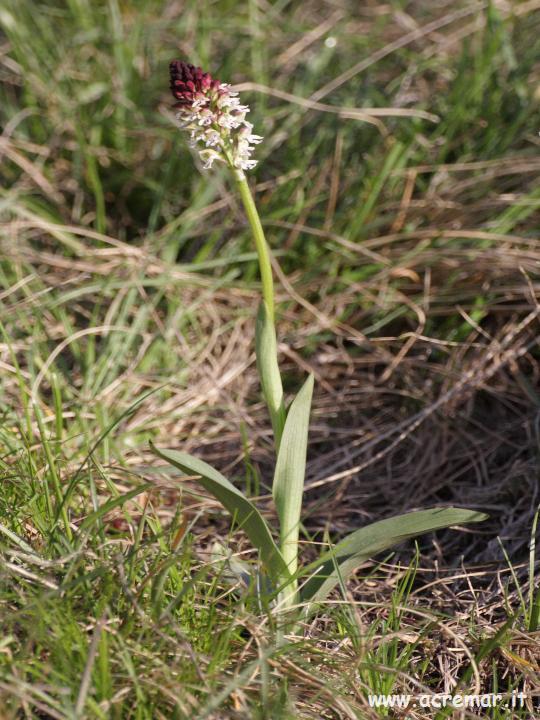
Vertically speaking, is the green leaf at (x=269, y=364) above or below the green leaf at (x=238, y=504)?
above

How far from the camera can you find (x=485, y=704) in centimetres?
157

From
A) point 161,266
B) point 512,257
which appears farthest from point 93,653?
point 512,257

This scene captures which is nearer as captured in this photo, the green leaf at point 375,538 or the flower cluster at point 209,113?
the flower cluster at point 209,113

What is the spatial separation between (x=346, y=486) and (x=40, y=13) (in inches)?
106

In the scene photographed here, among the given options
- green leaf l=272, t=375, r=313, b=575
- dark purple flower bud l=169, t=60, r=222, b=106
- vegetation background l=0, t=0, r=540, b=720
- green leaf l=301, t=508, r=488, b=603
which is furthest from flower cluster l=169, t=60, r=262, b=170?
green leaf l=301, t=508, r=488, b=603

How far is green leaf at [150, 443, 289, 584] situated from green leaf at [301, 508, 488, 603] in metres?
0.10

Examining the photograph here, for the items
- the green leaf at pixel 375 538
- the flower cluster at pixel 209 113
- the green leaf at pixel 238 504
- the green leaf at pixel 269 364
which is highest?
the flower cluster at pixel 209 113

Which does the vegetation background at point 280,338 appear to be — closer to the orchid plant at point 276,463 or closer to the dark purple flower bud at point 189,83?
the orchid plant at point 276,463

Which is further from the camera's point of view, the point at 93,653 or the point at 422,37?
the point at 422,37

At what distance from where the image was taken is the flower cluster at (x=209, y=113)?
1438mm

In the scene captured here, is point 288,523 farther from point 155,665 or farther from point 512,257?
point 512,257

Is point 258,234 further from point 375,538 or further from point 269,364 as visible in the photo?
point 375,538

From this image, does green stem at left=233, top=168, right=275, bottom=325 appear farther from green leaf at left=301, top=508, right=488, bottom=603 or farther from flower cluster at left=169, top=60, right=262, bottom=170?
green leaf at left=301, top=508, right=488, bottom=603

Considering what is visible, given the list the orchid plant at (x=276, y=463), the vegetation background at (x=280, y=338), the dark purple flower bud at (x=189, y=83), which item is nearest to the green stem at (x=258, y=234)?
the orchid plant at (x=276, y=463)
